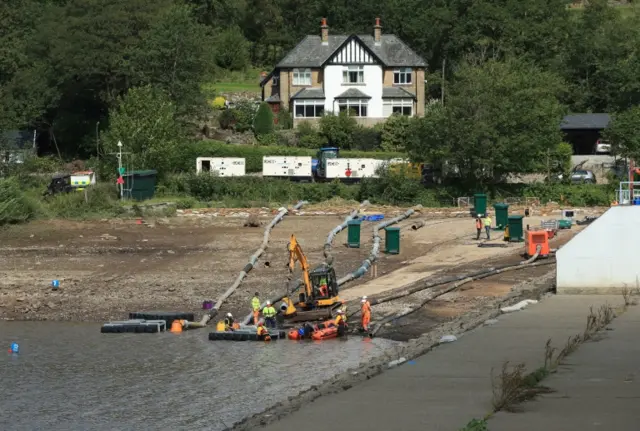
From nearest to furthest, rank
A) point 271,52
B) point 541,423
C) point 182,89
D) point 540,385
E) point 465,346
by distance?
point 541,423, point 540,385, point 465,346, point 182,89, point 271,52

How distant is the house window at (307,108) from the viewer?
3696 inches

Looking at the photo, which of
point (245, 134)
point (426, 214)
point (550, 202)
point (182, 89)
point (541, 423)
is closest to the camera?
point (541, 423)

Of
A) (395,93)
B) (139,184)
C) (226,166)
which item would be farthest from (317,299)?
(395,93)

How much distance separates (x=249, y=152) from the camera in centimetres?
7975

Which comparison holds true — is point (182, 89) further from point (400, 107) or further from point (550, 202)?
point (550, 202)

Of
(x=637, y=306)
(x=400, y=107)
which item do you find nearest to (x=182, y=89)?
(x=400, y=107)

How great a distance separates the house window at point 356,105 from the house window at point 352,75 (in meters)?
1.65

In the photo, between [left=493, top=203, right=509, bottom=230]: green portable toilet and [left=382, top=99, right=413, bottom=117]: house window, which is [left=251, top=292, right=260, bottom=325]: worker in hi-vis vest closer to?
[left=493, top=203, right=509, bottom=230]: green portable toilet

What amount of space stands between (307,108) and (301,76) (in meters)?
3.07

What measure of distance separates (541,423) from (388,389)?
4.87 meters

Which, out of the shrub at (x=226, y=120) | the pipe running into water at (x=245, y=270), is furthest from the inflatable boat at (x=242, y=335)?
the shrub at (x=226, y=120)

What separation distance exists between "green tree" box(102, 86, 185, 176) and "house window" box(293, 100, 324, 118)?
18000mm

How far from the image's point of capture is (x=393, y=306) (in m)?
40.6

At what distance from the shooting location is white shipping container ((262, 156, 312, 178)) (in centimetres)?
7512
